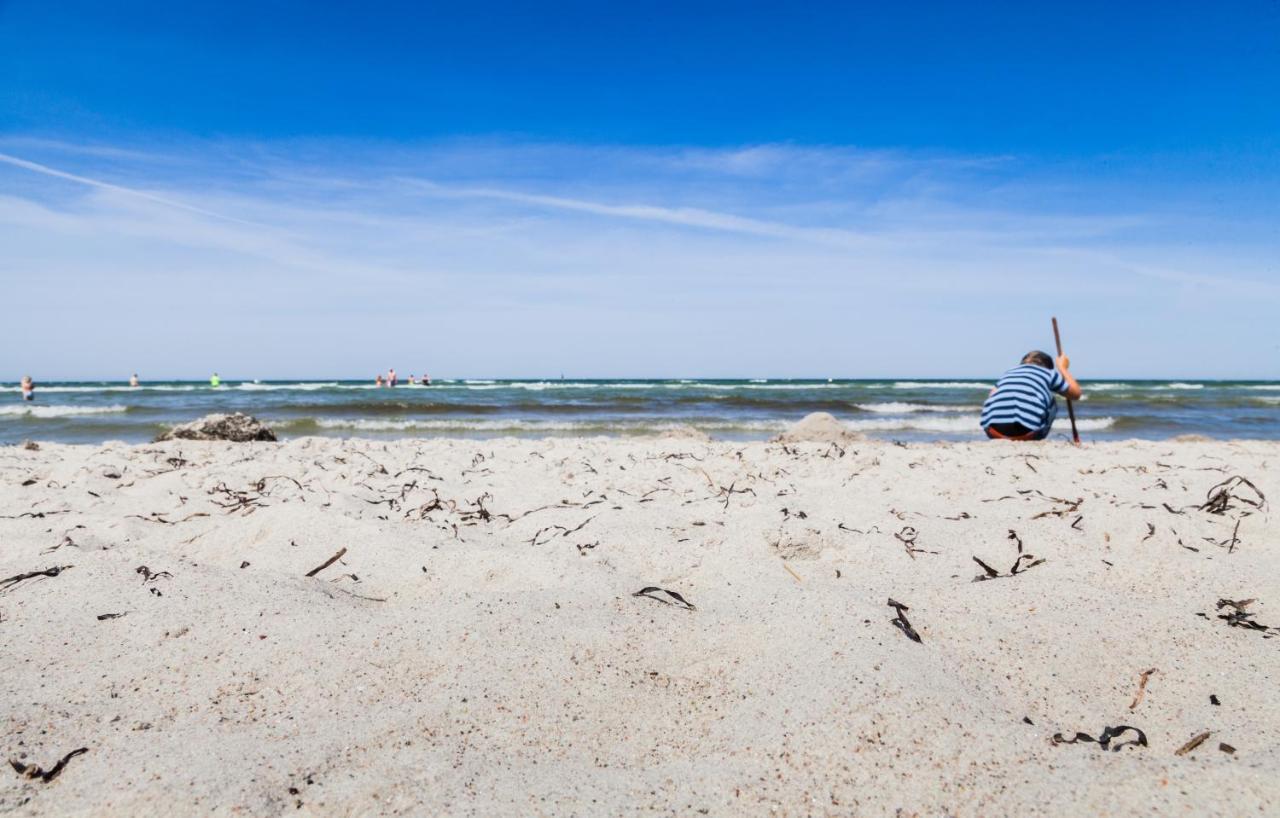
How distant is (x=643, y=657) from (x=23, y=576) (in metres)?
2.03

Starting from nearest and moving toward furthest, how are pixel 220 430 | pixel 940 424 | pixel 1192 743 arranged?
pixel 1192 743
pixel 220 430
pixel 940 424

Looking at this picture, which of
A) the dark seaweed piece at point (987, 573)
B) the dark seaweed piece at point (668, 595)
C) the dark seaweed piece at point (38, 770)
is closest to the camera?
the dark seaweed piece at point (38, 770)

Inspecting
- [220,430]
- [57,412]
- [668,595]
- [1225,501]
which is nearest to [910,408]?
[220,430]

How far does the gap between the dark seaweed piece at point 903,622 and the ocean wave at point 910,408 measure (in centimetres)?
1785

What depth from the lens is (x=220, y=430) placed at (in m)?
7.84

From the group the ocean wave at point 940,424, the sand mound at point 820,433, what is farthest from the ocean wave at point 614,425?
the sand mound at point 820,433

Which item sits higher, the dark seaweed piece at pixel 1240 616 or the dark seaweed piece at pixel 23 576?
the dark seaweed piece at pixel 23 576

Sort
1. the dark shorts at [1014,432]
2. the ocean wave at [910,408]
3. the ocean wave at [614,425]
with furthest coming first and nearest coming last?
the ocean wave at [910,408] → the ocean wave at [614,425] → the dark shorts at [1014,432]

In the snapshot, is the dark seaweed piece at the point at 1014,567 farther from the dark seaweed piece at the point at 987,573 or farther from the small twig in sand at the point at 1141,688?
the small twig in sand at the point at 1141,688

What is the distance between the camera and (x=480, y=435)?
1193 centimetres

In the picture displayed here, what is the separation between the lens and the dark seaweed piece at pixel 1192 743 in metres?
1.38

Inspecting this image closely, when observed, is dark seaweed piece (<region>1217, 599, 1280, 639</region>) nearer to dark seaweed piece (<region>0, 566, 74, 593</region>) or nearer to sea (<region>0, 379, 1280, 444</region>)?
dark seaweed piece (<region>0, 566, 74, 593</region>)

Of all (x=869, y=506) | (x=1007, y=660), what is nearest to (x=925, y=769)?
(x=1007, y=660)

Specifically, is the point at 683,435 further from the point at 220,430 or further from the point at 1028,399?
the point at 220,430
